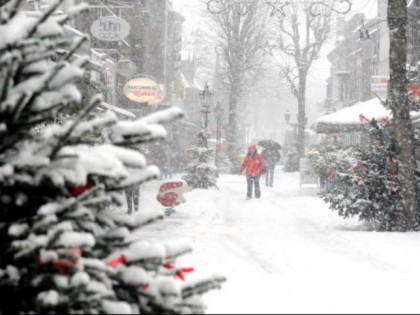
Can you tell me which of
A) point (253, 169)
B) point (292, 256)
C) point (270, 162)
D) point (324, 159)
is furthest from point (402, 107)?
point (270, 162)

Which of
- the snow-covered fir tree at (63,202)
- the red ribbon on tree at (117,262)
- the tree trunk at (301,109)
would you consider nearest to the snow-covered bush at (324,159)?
the tree trunk at (301,109)

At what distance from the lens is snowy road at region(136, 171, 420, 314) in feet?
13.4

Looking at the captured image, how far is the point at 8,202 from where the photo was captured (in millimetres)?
2811

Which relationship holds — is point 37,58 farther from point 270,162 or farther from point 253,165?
point 270,162

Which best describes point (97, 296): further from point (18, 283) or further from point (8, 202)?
point (8, 202)

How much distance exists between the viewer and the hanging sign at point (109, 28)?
1997 cm

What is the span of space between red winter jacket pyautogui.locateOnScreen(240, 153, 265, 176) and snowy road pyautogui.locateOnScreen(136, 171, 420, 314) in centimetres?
85

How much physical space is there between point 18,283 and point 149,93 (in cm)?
2171

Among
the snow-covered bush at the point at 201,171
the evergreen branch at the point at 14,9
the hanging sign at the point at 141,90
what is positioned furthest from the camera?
the hanging sign at the point at 141,90

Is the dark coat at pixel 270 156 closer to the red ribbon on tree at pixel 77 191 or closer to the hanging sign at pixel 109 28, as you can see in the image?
the hanging sign at pixel 109 28

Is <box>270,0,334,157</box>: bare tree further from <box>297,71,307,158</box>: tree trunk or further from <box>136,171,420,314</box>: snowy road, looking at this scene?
<box>136,171,420,314</box>: snowy road

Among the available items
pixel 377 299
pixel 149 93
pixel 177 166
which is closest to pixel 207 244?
pixel 377 299

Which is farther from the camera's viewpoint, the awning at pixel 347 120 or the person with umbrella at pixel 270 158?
the person with umbrella at pixel 270 158

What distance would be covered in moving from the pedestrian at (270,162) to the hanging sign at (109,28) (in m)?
8.88
